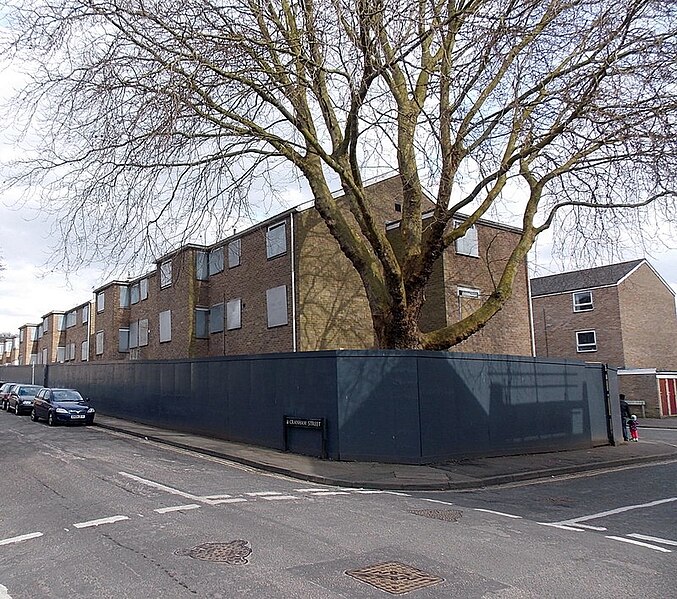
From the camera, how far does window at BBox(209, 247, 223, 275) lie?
1174 inches

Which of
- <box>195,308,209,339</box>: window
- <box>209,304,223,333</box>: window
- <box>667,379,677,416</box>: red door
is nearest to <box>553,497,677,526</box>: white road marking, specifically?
<box>209,304,223,333</box>: window

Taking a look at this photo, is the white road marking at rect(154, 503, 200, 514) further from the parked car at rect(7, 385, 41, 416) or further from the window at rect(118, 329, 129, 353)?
the window at rect(118, 329, 129, 353)

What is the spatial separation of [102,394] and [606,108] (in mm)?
27175

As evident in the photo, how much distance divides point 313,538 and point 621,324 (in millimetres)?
37950

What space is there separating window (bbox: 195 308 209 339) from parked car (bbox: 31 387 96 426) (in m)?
6.35

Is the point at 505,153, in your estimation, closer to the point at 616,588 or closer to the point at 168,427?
the point at 616,588

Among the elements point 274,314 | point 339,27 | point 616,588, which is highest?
point 339,27

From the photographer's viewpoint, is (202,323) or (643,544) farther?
(202,323)

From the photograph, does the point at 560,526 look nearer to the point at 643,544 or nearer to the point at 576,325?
the point at 643,544

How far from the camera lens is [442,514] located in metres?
9.24

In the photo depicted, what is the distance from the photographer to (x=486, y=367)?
16.7 meters

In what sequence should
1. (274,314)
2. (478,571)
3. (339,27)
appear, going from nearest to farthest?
(478,571) < (339,27) < (274,314)

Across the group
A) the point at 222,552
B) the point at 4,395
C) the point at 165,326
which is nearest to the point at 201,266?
the point at 165,326

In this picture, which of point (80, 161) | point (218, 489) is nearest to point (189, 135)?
point (80, 161)
